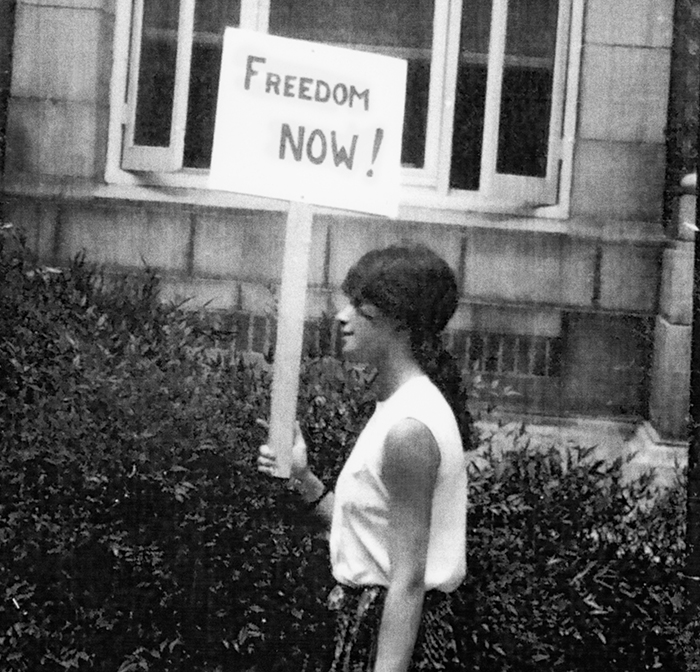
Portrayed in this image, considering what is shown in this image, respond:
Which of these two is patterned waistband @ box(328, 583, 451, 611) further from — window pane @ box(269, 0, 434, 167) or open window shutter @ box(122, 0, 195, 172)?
window pane @ box(269, 0, 434, 167)

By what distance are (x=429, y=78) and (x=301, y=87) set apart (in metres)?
2.17

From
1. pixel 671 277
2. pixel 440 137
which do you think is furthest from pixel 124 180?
pixel 671 277

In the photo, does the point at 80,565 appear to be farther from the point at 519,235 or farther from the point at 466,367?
the point at 519,235

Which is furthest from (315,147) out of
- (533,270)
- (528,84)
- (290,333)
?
(528,84)

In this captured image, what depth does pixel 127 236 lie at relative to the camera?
506cm

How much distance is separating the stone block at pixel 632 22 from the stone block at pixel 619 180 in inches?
16.5

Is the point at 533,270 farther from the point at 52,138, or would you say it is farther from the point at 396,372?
the point at 396,372

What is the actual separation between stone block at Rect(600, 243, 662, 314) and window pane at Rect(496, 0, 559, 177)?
536 mm

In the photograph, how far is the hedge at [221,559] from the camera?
370cm

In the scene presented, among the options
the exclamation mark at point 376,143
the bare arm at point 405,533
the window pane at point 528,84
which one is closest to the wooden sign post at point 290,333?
the exclamation mark at point 376,143

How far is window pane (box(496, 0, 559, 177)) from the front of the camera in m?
5.24

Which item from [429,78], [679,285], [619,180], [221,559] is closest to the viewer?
[221,559]

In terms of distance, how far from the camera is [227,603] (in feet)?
12.3

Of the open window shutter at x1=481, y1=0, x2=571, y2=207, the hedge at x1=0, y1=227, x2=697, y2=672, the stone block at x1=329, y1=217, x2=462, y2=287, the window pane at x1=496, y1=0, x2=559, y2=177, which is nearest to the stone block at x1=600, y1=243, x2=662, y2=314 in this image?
the open window shutter at x1=481, y1=0, x2=571, y2=207
